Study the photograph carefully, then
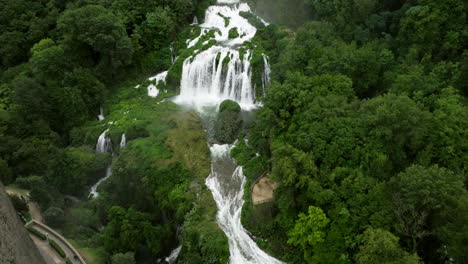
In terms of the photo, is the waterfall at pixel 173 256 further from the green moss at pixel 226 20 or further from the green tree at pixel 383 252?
the green moss at pixel 226 20

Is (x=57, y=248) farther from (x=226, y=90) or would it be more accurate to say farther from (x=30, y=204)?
(x=226, y=90)

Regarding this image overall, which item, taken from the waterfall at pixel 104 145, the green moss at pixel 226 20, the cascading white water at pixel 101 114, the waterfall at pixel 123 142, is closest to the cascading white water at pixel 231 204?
the waterfall at pixel 123 142

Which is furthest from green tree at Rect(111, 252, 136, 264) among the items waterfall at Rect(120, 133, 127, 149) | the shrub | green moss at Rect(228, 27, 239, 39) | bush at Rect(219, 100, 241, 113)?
green moss at Rect(228, 27, 239, 39)

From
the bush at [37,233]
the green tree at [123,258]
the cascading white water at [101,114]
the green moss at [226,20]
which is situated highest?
the green moss at [226,20]

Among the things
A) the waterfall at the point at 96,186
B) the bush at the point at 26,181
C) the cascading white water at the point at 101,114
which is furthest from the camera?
the cascading white water at the point at 101,114

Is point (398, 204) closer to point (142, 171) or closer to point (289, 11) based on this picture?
point (142, 171)

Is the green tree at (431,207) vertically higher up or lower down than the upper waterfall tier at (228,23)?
lower down

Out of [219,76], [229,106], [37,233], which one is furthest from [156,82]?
[37,233]
